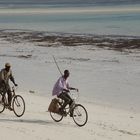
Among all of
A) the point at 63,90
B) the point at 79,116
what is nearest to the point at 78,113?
the point at 79,116

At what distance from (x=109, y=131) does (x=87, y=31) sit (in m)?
42.6

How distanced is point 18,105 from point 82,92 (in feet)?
22.8

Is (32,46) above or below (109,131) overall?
above

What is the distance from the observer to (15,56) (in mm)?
35406

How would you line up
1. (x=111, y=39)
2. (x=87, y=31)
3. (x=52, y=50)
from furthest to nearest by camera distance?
1. (x=87, y=31)
2. (x=111, y=39)
3. (x=52, y=50)

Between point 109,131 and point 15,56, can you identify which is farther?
point 15,56

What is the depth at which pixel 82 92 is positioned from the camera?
70.1 feet

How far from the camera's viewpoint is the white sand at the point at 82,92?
1282 centimetres

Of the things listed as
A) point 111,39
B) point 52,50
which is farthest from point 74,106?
point 111,39

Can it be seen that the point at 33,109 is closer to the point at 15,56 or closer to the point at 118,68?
the point at 118,68

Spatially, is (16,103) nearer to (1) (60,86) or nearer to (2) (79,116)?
(1) (60,86)

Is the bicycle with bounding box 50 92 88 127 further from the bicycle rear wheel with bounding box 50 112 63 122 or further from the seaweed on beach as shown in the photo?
the seaweed on beach

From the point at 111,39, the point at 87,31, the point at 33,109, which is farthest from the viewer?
Answer: the point at 87,31

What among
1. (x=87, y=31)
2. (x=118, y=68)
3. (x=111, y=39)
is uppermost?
(x=87, y=31)
